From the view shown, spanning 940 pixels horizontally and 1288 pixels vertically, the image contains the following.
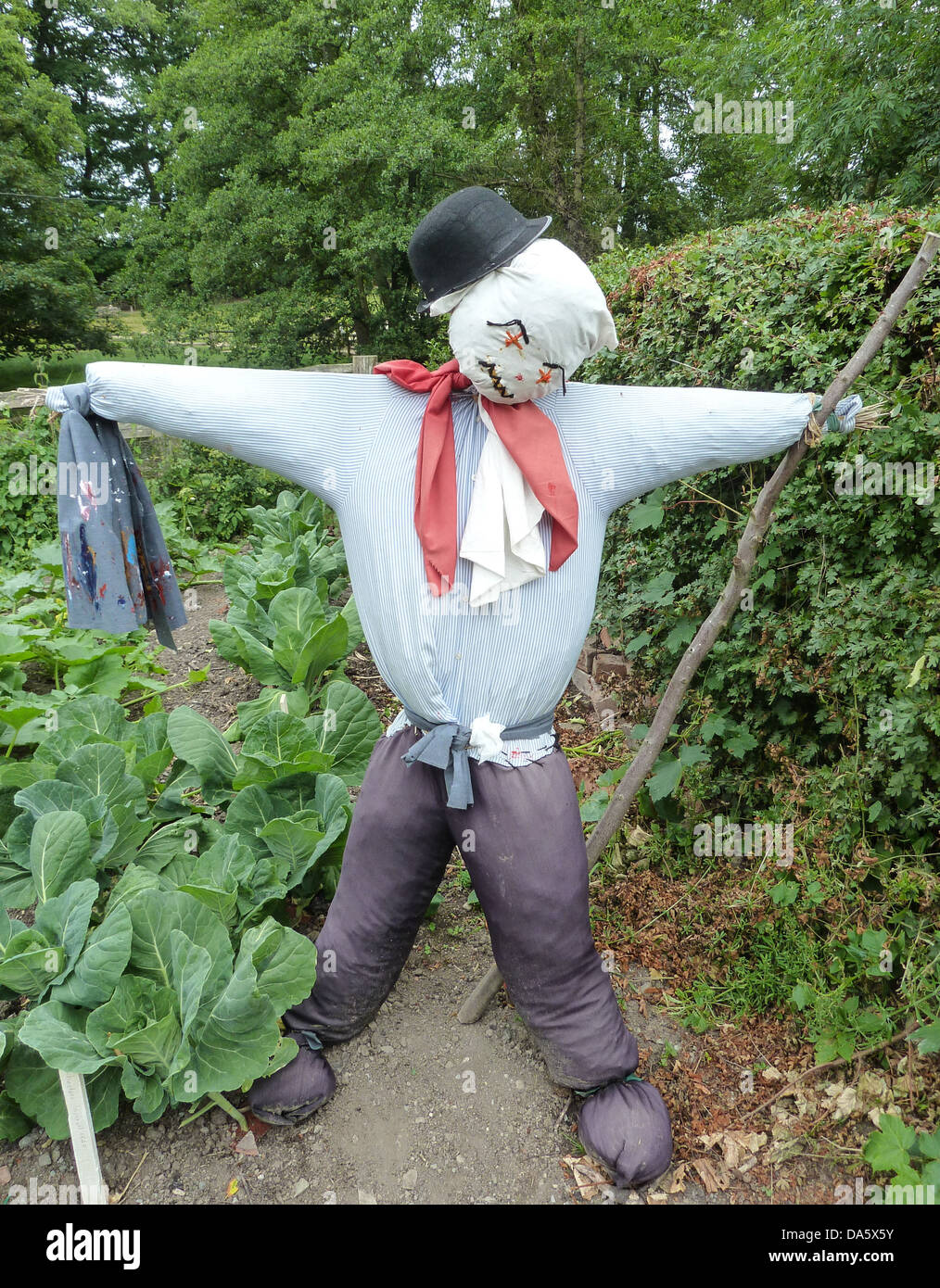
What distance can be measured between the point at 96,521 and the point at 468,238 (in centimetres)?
101

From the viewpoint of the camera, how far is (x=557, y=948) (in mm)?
1872

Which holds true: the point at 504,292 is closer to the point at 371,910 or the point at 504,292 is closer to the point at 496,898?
the point at 496,898

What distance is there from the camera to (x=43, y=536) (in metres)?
6.36

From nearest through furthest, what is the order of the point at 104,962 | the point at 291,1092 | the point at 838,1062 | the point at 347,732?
the point at 104,962, the point at 291,1092, the point at 838,1062, the point at 347,732

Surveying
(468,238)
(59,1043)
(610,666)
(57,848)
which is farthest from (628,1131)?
(610,666)

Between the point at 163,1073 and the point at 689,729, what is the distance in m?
1.72

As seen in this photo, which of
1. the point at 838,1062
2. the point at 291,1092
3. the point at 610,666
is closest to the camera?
the point at 291,1092

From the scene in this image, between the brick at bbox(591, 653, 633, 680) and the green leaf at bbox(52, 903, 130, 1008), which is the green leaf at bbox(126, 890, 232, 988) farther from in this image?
the brick at bbox(591, 653, 633, 680)

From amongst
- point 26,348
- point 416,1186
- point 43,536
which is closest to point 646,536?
point 416,1186

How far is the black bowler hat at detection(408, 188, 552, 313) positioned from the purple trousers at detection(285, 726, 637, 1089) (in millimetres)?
1003

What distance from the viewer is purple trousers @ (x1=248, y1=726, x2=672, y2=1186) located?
1829mm

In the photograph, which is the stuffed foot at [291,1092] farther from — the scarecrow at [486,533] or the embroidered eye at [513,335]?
the embroidered eye at [513,335]

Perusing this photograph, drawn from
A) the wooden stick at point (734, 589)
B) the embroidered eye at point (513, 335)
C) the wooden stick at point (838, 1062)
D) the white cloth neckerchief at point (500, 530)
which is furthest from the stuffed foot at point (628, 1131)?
the embroidered eye at point (513, 335)
